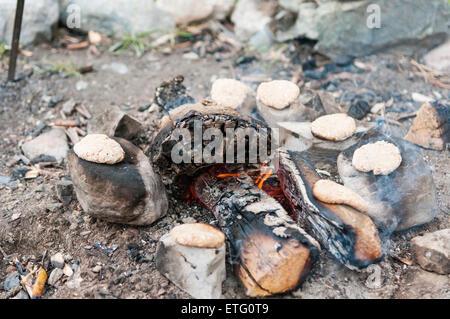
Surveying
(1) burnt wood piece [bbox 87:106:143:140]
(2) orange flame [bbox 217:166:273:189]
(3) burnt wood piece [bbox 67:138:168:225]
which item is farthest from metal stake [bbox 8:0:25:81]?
(2) orange flame [bbox 217:166:273:189]

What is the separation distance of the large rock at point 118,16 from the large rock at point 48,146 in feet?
6.51

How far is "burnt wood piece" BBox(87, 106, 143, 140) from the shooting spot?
3.28 m

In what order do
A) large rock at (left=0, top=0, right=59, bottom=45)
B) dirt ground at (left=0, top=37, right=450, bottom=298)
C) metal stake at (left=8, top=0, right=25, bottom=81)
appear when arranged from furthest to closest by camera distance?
large rock at (left=0, top=0, right=59, bottom=45) < metal stake at (left=8, top=0, right=25, bottom=81) < dirt ground at (left=0, top=37, right=450, bottom=298)

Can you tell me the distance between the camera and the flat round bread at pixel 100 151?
2.62 metres

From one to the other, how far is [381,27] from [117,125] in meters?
3.13

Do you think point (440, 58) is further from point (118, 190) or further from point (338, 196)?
point (118, 190)

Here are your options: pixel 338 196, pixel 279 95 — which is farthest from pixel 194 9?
pixel 338 196

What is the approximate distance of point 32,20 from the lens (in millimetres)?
4684

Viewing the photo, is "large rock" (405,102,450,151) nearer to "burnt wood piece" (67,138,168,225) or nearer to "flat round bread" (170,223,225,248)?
"flat round bread" (170,223,225,248)

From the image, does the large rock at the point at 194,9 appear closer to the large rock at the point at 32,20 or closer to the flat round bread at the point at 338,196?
the large rock at the point at 32,20

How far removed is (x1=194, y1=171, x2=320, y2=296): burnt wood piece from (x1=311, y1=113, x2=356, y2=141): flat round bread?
67 centimetres

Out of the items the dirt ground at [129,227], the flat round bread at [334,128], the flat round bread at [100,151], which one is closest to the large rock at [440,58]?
the dirt ground at [129,227]

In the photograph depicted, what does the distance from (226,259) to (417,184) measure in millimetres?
1341
